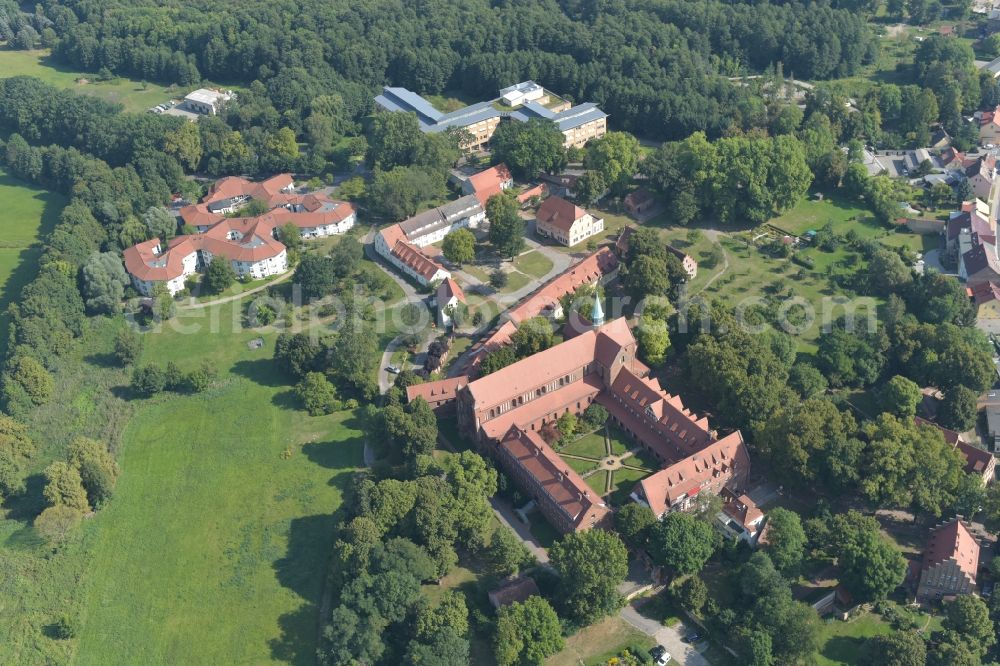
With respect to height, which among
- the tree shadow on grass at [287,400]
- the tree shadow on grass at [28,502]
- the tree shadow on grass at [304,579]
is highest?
the tree shadow on grass at [287,400]

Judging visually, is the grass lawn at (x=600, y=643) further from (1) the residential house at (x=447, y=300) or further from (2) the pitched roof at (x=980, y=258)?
(2) the pitched roof at (x=980, y=258)

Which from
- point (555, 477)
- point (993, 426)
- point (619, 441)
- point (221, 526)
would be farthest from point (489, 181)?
point (993, 426)

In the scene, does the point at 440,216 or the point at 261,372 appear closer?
the point at 261,372

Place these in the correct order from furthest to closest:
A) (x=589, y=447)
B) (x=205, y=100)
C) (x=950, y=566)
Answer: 1. (x=205, y=100)
2. (x=589, y=447)
3. (x=950, y=566)

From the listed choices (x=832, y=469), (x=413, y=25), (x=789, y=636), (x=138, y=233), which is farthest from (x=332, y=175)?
(x=789, y=636)

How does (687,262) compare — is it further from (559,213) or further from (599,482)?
(599,482)

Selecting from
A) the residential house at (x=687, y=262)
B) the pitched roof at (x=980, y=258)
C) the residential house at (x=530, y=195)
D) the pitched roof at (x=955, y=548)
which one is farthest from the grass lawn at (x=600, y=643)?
the residential house at (x=530, y=195)

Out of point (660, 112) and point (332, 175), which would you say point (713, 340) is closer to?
point (660, 112)
